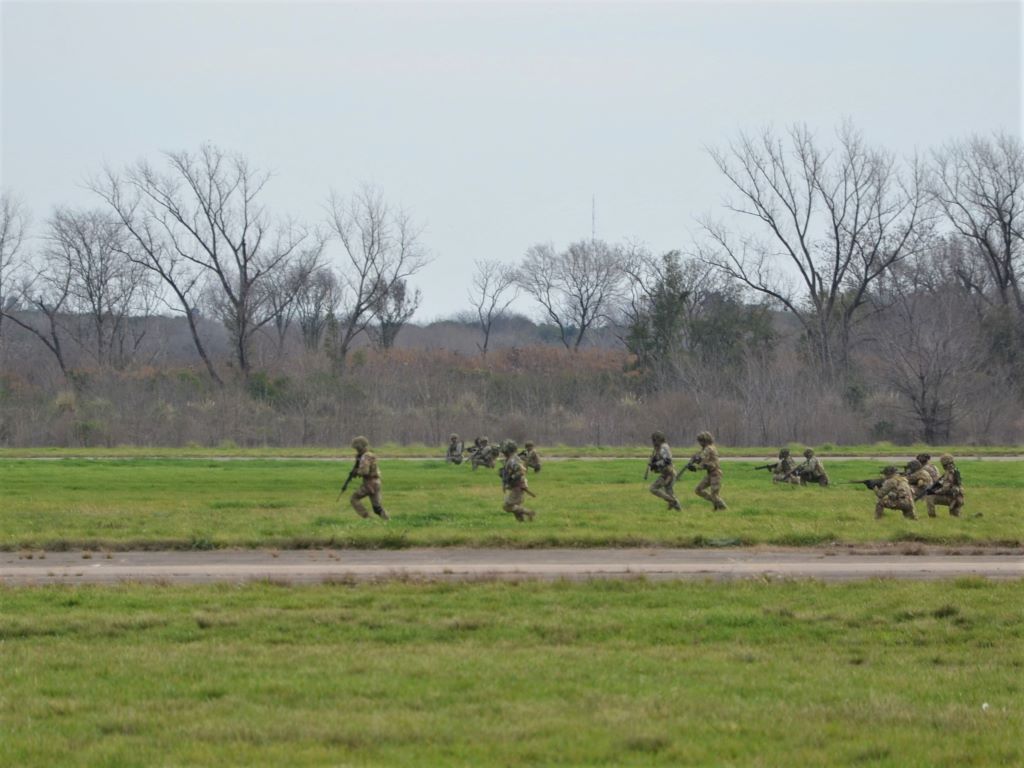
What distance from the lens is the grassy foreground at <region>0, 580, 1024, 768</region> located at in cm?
766

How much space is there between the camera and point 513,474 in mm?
20797

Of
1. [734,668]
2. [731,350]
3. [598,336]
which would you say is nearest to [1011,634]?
[734,668]

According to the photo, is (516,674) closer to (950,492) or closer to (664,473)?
(664,473)

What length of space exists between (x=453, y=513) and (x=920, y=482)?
790cm

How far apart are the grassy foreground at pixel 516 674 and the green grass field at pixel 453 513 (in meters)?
4.86

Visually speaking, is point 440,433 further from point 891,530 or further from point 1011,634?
point 1011,634

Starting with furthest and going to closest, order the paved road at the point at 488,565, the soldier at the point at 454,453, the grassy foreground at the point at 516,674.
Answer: the soldier at the point at 454,453
the paved road at the point at 488,565
the grassy foreground at the point at 516,674

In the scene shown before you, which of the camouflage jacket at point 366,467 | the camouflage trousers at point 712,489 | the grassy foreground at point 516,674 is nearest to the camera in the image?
the grassy foreground at point 516,674

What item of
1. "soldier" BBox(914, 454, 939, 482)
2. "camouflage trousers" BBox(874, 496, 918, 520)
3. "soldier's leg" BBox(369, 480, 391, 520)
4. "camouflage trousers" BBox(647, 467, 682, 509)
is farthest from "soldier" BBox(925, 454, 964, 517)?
"soldier's leg" BBox(369, 480, 391, 520)

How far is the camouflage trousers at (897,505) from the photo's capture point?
2084 centimetres

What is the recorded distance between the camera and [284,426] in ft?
187

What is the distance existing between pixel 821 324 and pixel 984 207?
1062 cm

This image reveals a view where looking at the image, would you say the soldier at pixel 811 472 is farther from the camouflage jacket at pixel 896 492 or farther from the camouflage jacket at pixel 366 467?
the camouflage jacket at pixel 366 467

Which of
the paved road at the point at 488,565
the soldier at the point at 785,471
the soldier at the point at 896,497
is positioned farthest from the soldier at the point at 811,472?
the paved road at the point at 488,565
